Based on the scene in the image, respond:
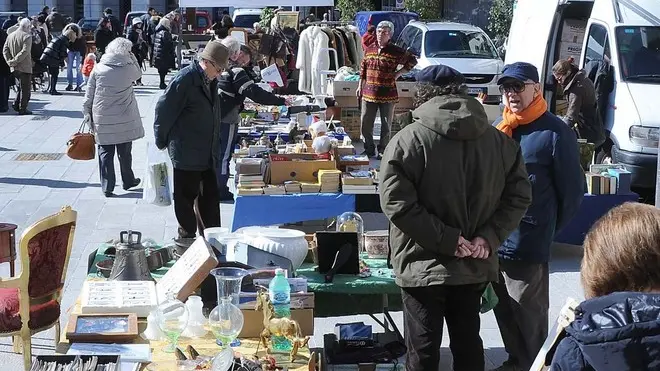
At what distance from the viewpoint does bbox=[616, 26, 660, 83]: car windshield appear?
32.8ft

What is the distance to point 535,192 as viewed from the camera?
4.54 meters

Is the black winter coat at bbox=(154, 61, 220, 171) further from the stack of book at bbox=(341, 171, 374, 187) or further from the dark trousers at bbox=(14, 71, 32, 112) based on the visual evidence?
the dark trousers at bbox=(14, 71, 32, 112)

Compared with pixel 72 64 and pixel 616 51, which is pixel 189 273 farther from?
pixel 72 64

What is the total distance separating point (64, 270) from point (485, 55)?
43.3 feet

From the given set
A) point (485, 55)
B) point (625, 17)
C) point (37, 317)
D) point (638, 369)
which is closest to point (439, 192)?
point (638, 369)

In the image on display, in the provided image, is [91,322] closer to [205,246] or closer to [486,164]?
[205,246]

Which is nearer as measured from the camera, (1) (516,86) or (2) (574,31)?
(1) (516,86)

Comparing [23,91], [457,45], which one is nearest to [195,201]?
[23,91]

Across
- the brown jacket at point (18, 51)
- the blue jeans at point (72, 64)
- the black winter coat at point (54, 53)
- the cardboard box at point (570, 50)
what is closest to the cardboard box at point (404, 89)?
the cardboard box at point (570, 50)

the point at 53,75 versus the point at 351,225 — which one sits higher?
the point at 351,225

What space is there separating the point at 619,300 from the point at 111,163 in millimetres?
8306

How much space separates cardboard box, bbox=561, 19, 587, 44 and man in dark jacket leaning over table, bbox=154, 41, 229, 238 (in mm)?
6669

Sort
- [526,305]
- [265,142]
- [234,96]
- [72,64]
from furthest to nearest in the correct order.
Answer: [72,64], [234,96], [265,142], [526,305]

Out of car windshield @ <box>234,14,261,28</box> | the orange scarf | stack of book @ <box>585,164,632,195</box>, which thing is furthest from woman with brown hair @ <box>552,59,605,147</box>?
car windshield @ <box>234,14,261,28</box>
